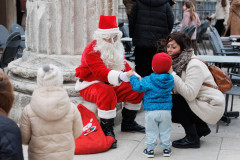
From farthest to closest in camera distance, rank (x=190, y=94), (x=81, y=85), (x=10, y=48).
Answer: (x=10, y=48), (x=81, y=85), (x=190, y=94)

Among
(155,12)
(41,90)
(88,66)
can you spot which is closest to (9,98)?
(41,90)

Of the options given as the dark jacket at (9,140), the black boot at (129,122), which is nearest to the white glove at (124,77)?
the black boot at (129,122)

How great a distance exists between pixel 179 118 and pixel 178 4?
14869mm

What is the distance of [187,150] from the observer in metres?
4.17

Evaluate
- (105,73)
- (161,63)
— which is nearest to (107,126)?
(105,73)

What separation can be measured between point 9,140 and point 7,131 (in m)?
0.05

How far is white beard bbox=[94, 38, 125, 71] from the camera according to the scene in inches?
166

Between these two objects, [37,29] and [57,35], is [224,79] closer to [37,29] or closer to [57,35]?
[57,35]

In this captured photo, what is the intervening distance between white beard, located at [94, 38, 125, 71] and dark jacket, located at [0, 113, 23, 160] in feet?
6.42

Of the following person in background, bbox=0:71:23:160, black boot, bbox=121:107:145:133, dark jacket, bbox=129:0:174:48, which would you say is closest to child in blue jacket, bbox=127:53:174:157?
black boot, bbox=121:107:145:133

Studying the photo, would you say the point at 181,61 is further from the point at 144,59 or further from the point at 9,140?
the point at 9,140

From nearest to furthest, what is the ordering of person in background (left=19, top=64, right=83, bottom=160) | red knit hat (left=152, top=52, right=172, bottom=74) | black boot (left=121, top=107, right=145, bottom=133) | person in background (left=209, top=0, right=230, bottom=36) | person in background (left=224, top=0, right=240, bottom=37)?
person in background (left=19, top=64, right=83, bottom=160) < red knit hat (left=152, top=52, right=172, bottom=74) < black boot (left=121, top=107, right=145, bottom=133) < person in background (left=224, top=0, right=240, bottom=37) < person in background (left=209, top=0, right=230, bottom=36)

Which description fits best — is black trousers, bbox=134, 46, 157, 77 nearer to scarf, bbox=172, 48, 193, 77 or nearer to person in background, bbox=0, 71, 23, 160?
scarf, bbox=172, 48, 193, 77

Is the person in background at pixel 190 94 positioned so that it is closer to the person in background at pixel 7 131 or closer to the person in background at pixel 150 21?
the person in background at pixel 150 21
